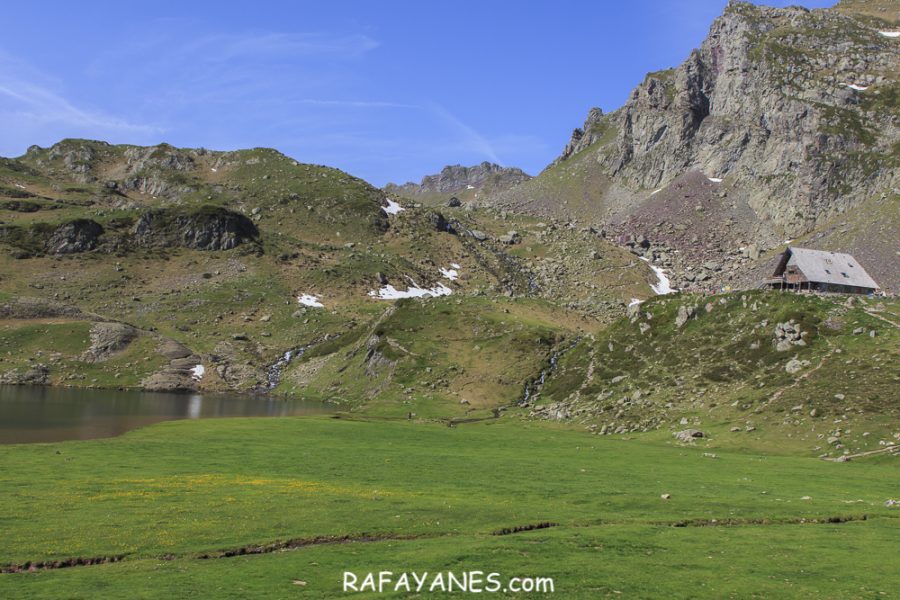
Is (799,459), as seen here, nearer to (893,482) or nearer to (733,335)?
(893,482)

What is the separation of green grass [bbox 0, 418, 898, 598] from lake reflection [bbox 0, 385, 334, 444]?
2077cm

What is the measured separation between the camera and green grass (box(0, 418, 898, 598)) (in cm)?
2566

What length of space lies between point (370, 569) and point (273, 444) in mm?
46189

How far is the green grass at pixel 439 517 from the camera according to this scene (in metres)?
25.7

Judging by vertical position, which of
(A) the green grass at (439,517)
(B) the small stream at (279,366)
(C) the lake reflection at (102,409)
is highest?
(B) the small stream at (279,366)

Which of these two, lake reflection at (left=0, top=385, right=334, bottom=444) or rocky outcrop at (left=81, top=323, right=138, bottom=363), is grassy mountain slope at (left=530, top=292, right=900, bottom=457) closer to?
lake reflection at (left=0, top=385, right=334, bottom=444)

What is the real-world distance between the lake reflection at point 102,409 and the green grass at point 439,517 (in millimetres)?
20769

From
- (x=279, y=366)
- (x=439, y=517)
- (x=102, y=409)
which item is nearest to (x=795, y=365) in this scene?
(x=439, y=517)

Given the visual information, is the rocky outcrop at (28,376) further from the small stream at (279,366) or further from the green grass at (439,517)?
the green grass at (439,517)

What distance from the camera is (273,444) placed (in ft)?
229

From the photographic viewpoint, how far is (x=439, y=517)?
3550cm

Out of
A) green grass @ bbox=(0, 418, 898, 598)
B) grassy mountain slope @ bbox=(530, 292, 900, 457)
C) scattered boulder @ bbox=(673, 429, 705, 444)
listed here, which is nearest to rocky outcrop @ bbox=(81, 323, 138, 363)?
green grass @ bbox=(0, 418, 898, 598)

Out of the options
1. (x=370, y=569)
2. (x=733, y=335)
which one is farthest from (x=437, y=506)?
(x=733, y=335)

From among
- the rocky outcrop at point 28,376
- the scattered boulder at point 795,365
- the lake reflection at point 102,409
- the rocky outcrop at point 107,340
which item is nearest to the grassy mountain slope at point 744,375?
the scattered boulder at point 795,365
